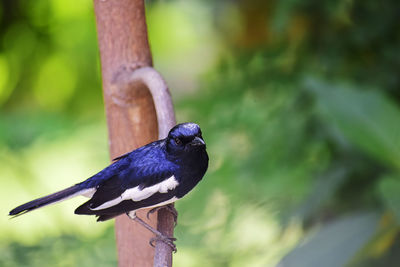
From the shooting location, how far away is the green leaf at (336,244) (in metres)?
2.58

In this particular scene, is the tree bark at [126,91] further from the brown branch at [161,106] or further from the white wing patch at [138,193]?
the white wing patch at [138,193]

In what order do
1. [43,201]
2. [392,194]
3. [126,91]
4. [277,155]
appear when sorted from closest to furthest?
1. [43,201]
2. [126,91]
3. [392,194]
4. [277,155]

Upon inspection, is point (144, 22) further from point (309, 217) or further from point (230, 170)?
point (309, 217)

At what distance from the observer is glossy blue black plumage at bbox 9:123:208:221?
1.30 meters

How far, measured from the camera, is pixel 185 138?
4.26ft

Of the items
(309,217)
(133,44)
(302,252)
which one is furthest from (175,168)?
(309,217)

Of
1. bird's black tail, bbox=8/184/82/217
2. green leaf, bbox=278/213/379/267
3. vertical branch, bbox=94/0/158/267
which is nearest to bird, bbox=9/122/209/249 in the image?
bird's black tail, bbox=8/184/82/217

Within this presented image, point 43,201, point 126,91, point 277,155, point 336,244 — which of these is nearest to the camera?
point 43,201

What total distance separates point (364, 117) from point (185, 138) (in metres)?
1.68

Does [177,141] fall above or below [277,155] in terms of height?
below

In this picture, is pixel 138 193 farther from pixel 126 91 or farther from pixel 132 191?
pixel 126 91

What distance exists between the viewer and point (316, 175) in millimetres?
3117

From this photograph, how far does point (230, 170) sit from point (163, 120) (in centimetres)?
198

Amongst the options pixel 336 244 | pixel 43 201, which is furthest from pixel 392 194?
pixel 43 201
